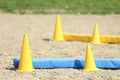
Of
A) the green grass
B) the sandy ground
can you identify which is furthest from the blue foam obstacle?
the green grass

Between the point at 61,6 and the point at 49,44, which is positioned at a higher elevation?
the point at 61,6

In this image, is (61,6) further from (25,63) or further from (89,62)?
(25,63)

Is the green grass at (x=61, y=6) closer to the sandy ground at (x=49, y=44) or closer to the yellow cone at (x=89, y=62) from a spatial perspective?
the sandy ground at (x=49, y=44)

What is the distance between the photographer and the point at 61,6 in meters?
20.5

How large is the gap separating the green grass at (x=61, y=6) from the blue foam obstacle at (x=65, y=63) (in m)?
12.1

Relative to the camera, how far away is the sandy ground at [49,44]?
712cm

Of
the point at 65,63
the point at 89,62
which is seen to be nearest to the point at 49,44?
the point at 65,63

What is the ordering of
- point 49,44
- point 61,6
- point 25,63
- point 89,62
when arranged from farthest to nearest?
1. point 61,6
2. point 49,44
3. point 89,62
4. point 25,63

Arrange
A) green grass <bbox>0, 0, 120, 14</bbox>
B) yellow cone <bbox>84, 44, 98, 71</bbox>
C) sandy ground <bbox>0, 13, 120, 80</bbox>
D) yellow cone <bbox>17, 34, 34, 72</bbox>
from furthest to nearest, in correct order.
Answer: green grass <bbox>0, 0, 120, 14</bbox> < yellow cone <bbox>84, 44, 98, 71</bbox> < yellow cone <bbox>17, 34, 34, 72</bbox> < sandy ground <bbox>0, 13, 120, 80</bbox>

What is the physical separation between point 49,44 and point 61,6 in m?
9.87

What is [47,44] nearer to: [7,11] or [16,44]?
[16,44]

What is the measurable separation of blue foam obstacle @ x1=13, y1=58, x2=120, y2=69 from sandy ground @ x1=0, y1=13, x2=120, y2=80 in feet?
0.33

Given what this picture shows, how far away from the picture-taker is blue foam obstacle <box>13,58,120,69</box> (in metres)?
7.48

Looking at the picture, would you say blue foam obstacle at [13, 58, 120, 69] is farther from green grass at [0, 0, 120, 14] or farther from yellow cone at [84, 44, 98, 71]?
green grass at [0, 0, 120, 14]
